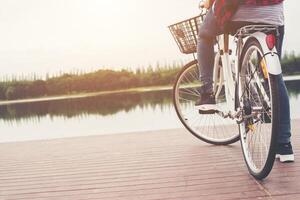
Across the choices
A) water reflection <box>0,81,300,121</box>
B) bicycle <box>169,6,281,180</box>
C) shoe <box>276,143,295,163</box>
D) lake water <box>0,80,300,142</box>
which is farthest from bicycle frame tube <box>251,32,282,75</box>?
water reflection <box>0,81,300,121</box>

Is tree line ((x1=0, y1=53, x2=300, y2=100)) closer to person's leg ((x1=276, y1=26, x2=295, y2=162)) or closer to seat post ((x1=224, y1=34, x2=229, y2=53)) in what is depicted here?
seat post ((x1=224, y1=34, x2=229, y2=53))

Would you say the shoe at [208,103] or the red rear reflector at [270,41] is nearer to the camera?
the red rear reflector at [270,41]

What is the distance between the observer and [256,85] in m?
1.74

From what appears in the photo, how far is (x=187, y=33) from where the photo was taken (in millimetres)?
2418

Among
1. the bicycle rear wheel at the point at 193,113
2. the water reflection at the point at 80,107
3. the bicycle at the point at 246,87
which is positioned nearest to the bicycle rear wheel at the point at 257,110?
the bicycle at the point at 246,87

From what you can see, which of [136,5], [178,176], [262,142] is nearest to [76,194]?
[178,176]

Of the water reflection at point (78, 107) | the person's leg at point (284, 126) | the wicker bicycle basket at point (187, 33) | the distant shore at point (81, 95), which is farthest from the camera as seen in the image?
the water reflection at point (78, 107)

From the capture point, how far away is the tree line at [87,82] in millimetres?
6520

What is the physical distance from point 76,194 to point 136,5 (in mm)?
6111

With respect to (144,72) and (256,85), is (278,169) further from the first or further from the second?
(144,72)

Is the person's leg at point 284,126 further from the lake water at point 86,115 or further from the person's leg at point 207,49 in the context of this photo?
the lake water at point 86,115

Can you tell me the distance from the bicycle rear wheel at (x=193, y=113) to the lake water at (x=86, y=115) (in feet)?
9.51

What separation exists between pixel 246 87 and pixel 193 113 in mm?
968

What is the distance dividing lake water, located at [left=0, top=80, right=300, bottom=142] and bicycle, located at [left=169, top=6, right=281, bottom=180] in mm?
3053
